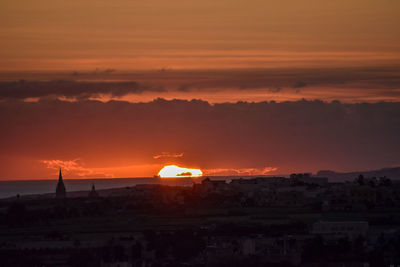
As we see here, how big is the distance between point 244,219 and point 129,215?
16.0 meters

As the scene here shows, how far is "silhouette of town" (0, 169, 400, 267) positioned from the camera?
2677 inches

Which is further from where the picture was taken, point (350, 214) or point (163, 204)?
point (163, 204)

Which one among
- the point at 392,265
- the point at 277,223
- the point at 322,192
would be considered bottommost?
the point at 392,265

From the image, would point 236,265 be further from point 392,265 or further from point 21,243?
point 21,243

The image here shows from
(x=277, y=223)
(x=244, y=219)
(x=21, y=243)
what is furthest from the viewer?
(x=244, y=219)

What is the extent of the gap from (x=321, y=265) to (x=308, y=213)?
118 feet

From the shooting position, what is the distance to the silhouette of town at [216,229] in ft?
223

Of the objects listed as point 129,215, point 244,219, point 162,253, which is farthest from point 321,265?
point 129,215

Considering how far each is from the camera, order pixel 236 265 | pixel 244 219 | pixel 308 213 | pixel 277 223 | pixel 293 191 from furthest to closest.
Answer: pixel 293 191 → pixel 308 213 → pixel 244 219 → pixel 277 223 → pixel 236 265

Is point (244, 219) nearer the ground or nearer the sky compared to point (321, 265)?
nearer the sky

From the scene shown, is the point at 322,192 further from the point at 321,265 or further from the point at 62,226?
the point at 321,265

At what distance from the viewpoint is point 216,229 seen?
83375 millimetres

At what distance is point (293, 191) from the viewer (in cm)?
12312

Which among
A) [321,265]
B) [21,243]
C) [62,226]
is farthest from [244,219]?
[321,265]
